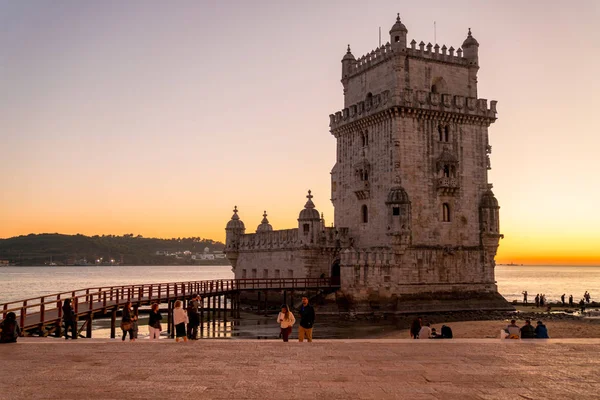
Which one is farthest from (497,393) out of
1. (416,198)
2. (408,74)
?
(408,74)

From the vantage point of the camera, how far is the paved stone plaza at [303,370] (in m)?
11.7

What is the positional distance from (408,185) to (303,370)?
34671 mm

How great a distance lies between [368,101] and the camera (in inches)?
1960

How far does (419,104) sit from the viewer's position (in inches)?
1887

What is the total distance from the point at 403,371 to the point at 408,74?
37.7 m

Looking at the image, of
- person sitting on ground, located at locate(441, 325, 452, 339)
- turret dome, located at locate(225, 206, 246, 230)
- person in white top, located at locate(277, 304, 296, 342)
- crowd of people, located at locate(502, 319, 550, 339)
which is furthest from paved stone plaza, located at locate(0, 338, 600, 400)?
turret dome, located at locate(225, 206, 246, 230)

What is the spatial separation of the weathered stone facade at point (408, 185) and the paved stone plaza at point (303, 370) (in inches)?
1103

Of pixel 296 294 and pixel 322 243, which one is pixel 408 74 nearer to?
pixel 322 243

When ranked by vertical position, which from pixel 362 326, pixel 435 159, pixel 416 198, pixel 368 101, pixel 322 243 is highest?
pixel 368 101

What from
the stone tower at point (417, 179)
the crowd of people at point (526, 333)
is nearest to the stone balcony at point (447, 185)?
the stone tower at point (417, 179)

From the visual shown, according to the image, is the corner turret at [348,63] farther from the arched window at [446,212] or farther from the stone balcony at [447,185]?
the arched window at [446,212]

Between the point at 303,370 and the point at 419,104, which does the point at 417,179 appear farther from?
the point at 303,370

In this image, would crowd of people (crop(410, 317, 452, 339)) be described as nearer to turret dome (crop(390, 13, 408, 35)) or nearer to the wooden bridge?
the wooden bridge

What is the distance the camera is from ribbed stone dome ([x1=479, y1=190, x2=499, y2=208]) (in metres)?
49.8
